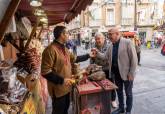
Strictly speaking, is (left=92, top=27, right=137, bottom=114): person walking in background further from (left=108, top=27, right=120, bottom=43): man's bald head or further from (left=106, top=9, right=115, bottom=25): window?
(left=106, top=9, right=115, bottom=25): window

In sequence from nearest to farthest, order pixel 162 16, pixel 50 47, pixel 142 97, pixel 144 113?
pixel 50 47
pixel 144 113
pixel 142 97
pixel 162 16

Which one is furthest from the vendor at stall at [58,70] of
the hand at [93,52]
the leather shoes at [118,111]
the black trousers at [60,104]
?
the leather shoes at [118,111]

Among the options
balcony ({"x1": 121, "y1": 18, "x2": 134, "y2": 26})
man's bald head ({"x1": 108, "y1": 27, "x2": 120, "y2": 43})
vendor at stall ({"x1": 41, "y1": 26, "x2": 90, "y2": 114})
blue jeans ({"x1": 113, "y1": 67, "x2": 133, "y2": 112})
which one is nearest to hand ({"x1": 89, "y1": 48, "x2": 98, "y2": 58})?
man's bald head ({"x1": 108, "y1": 27, "x2": 120, "y2": 43})

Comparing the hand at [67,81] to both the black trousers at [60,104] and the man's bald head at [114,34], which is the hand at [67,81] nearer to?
the black trousers at [60,104]

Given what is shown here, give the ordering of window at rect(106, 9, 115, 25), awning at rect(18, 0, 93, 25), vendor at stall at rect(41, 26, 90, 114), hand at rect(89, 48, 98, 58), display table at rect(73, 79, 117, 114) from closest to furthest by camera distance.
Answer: awning at rect(18, 0, 93, 25) → vendor at stall at rect(41, 26, 90, 114) → display table at rect(73, 79, 117, 114) → hand at rect(89, 48, 98, 58) → window at rect(106, 9, 115, 25)

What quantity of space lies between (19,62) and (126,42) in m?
2.35

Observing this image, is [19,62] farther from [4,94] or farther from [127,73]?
[127,73]

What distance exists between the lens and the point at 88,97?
14.5 feet

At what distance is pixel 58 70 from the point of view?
4.07m

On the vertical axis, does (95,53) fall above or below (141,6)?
→ below

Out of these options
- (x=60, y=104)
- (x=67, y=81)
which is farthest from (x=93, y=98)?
(x=67, y=81)

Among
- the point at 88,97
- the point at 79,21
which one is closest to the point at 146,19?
the point at 79,21

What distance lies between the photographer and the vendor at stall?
12.9 ft

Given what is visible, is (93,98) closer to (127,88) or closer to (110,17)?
(127,88)
